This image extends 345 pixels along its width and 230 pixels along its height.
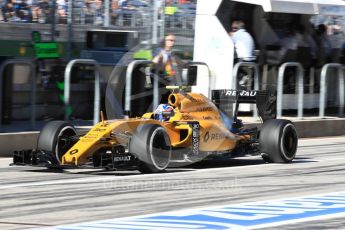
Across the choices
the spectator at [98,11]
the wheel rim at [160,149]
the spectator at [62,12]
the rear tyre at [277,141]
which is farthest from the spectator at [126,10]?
the wheel rim at [160,149]

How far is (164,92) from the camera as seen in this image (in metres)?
16.0

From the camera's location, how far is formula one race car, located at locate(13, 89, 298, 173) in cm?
1106

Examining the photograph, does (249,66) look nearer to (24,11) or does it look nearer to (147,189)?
(24,11)

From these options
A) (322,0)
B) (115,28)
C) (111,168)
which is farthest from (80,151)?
(322,0)

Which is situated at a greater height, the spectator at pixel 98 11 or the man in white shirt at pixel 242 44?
the spectator at pixel 98 11

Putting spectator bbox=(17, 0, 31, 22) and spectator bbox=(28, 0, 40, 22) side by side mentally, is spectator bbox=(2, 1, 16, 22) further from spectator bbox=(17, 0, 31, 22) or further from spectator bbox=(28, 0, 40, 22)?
spectator bbox=(28, 0, 40, 22)

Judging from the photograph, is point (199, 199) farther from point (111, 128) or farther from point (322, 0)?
point (322, 0)

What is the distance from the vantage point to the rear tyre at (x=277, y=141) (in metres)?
12.8

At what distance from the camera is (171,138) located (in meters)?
11.7

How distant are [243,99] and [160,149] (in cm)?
254

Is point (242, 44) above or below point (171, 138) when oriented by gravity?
above

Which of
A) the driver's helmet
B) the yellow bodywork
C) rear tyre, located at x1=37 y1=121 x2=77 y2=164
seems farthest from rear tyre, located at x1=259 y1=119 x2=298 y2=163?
rear tyre, located at x1=37 y1=121 x2=77 y2=164

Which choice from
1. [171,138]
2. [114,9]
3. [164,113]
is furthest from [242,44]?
[171,138]

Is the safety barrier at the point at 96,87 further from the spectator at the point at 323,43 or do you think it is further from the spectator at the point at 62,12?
the spectator at the point at 323,43
